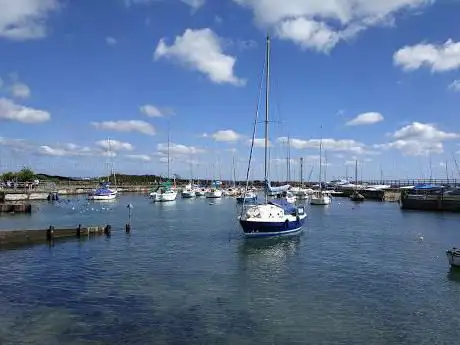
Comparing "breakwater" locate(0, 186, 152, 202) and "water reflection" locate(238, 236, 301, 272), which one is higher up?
"breakwater" locate(0, 186, 152, 202)

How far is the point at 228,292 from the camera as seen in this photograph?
94.4ft

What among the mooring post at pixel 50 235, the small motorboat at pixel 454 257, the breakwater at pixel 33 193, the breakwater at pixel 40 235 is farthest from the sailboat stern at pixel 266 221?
the breakwater at pixel 33 193

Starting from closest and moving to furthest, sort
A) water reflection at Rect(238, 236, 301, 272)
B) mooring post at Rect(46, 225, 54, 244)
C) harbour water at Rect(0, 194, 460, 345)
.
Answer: harbour water at Rect(0, 194, 460, 345)
water reflection at Rect(238, 236, 301, 272)
mooring post at Rect(46, 225, 54, 244)

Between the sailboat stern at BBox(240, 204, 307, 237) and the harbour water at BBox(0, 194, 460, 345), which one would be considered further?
the sailboat stern at BBox(240, 204, 307, 237)

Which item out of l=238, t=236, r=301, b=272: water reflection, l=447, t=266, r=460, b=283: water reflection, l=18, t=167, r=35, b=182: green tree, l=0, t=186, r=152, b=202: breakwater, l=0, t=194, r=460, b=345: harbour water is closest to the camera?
l=0, t=194, r=460, b=345: harbour water

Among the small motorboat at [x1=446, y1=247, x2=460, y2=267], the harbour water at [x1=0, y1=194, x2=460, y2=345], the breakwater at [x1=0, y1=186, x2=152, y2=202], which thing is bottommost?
the harbour water at [x1=0, y1=194, x2=460, y2=345]

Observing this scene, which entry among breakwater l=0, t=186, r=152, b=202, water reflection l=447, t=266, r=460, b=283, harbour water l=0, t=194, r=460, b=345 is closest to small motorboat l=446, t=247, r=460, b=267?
water reflection l=447, t=266, r=460, b=283

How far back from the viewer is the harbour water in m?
21.5

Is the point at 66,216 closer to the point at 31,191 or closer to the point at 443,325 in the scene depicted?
the point at 31,191

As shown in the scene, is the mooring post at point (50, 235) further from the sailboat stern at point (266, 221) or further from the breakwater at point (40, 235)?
the sailboat stern at point (266, 221)

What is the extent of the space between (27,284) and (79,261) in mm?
7959

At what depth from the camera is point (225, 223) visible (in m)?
70.9

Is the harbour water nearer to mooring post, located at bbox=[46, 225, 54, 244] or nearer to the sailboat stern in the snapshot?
the sailboat stern

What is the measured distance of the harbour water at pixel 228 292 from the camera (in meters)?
21.5
